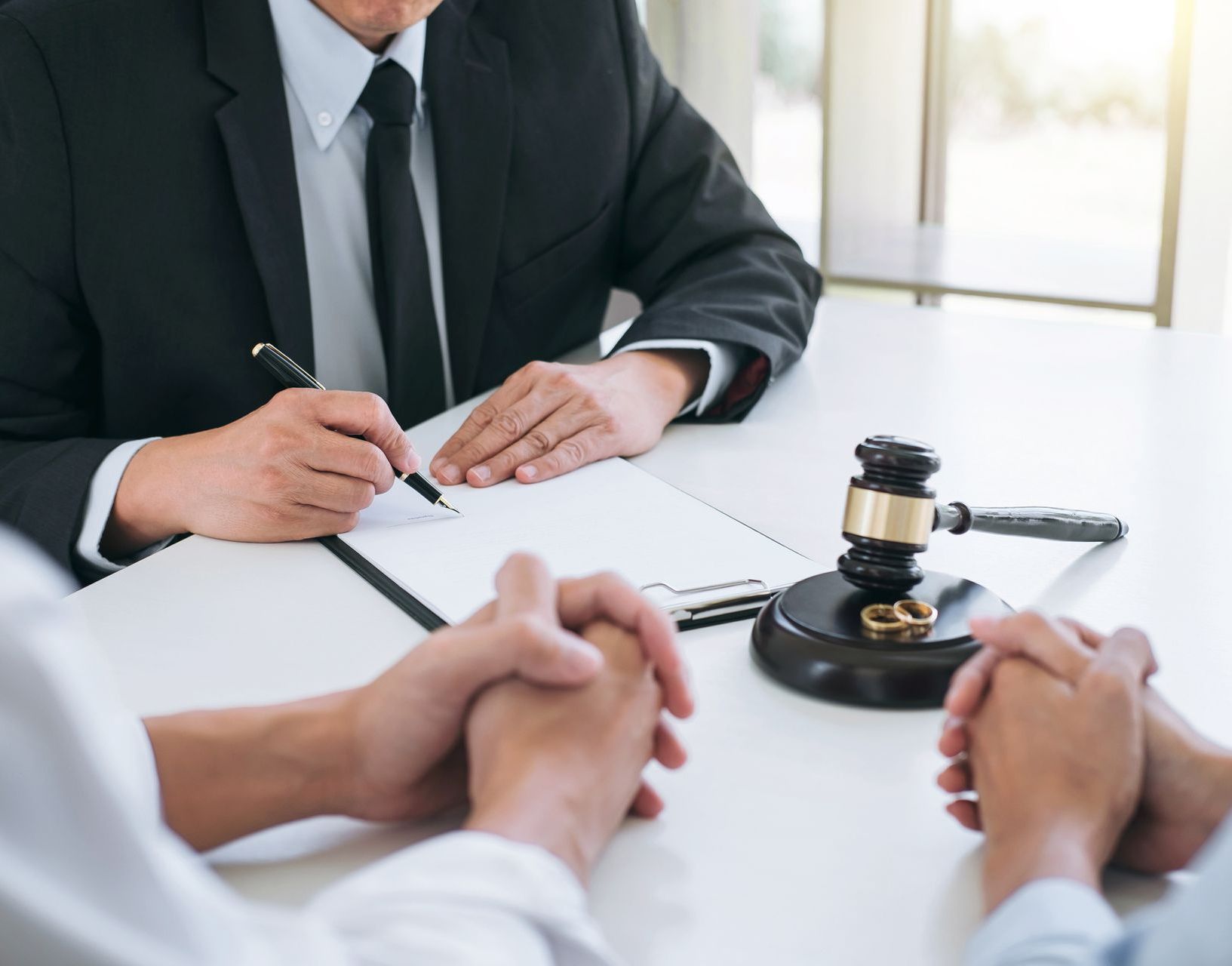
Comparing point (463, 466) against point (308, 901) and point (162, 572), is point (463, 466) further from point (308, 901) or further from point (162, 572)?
point (308, 901)

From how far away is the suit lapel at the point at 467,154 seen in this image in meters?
1.57

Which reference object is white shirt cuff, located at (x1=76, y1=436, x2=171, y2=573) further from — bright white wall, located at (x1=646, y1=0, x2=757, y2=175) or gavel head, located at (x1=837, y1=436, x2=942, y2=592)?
bright white wall, located at (x1=646, y1=0, x2=757, y2=175)

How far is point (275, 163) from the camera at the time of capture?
1.39 m

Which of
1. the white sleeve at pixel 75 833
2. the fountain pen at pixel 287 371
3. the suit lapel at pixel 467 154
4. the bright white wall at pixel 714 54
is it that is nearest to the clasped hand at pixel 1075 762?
the white sleeve at pixel 75 833

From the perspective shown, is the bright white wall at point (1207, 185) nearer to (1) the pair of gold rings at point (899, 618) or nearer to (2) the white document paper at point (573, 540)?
(2) the white document paper at point (573, 540)

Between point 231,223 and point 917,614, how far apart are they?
0.93m

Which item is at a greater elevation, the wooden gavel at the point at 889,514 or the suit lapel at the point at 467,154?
the suit lapel at the point at 467,154

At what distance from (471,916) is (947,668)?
0.38 meters

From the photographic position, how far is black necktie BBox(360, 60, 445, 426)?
1449 mm

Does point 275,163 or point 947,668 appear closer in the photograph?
point 947,668

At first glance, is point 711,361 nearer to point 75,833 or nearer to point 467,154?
point 467,154

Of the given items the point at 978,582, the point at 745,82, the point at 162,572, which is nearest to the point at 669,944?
the point at 978,582

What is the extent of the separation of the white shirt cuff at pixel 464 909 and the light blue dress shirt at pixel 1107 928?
0.17m

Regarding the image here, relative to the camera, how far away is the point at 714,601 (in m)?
0.90
